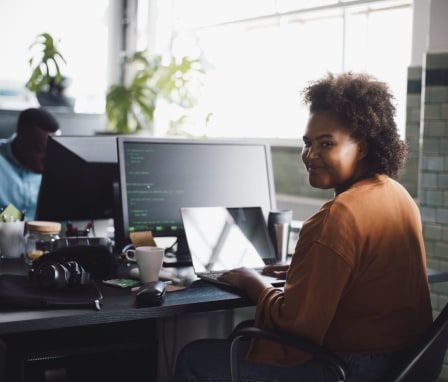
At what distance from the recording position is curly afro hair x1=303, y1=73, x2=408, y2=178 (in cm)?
173

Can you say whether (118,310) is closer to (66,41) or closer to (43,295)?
(43,295)

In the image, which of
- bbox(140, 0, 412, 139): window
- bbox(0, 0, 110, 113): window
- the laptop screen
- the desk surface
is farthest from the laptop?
bbox(0, 0, 110, 113): window

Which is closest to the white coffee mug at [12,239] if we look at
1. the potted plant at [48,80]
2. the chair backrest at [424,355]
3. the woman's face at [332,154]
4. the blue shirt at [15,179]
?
the blue shirt at [15,179]

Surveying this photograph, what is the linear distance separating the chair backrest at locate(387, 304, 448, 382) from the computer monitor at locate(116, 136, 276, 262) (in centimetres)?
114

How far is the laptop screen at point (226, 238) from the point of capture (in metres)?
2.20

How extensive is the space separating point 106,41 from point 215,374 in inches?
178

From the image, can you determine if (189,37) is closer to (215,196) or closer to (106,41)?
(106,41)

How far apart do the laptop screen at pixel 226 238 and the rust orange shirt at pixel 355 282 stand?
0.51m

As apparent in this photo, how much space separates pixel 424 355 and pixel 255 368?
48 centimetres

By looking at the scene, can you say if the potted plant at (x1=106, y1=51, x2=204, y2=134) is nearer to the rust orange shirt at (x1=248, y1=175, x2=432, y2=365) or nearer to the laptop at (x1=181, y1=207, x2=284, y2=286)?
the laptop at (x1=181, y1=207, x2=284, y2=286)

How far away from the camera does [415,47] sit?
335cm

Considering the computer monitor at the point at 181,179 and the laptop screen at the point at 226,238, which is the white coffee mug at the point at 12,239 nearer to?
the computer monitor at the point at 181,179

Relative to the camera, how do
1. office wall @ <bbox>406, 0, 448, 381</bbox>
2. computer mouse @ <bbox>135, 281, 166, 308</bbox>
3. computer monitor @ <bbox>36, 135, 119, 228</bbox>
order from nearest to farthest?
computer mouse @ <bbox>135, 281, 166, 308</bbox> < computer monitor @ <bbox>36, 135, 119, 228</bbox> < office wall @ <bbox>406, 0, 448, 381</bbox>

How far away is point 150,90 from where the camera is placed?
16.6ft
